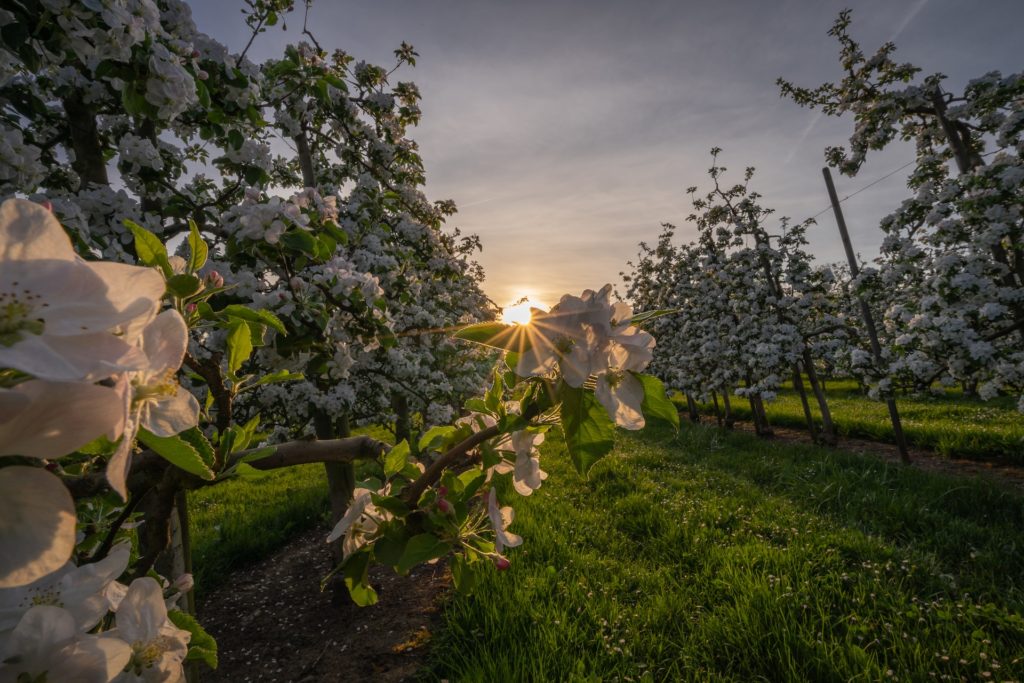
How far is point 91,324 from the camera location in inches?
14.3

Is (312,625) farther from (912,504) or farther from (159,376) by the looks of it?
(912,504)

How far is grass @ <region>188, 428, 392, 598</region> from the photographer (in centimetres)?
552

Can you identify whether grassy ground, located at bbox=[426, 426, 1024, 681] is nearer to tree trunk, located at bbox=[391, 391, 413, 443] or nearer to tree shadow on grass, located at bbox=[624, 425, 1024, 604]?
tree shadow on grass, located at bbox=[624, 425, 1024, 604]

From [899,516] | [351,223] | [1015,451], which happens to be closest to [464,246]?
[351,223]

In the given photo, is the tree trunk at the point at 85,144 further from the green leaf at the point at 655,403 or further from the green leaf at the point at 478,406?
the green leaf at the point at 655,403

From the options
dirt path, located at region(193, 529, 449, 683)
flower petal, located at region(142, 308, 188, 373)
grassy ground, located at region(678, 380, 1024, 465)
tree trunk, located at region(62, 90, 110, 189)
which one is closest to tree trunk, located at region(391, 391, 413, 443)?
dirt path, located at region(193, 529, 449, 683)

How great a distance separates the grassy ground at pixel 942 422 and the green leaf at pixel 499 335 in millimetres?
8507

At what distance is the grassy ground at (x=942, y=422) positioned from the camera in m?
7.78

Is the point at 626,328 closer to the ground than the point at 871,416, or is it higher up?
higher up

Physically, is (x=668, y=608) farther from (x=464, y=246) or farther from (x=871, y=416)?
(x=871, y=416)

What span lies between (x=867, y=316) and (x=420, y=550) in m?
9.36

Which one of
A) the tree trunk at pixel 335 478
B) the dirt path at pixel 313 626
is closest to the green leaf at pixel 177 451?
the dirt path at pixel 313 626

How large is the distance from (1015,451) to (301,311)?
10.4 metres

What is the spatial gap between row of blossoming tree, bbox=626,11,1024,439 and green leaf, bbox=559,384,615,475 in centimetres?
691
